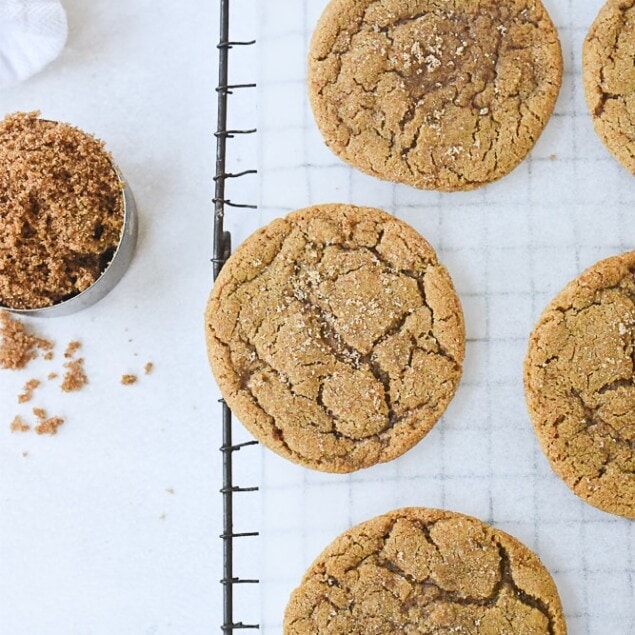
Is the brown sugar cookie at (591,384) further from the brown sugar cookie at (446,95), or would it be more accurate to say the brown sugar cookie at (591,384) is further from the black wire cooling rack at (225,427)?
the black wire cooling rack at (225,427)

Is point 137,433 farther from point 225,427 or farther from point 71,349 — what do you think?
point 225,427

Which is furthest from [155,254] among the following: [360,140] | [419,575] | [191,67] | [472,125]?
[419,575]

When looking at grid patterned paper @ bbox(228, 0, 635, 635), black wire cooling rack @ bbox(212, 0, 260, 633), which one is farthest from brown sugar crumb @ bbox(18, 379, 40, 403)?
grid patterned paper @ bbox(228, 0, 635, 635)

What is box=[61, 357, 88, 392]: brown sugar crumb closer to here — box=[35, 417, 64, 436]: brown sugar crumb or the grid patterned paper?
box=[35, 417, 64, 436]: brown sugar crumb

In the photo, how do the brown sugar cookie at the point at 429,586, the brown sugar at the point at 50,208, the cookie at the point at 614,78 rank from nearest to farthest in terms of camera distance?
the brown sugar cookie at the point at 429,586 → the cookie at the point at 614,78 → the brown sugar at the point at 50,208

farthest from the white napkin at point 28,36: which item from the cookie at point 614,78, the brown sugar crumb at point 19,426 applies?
the cookie at point 614,78

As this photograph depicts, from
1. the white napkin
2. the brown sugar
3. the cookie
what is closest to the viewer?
the cookie
